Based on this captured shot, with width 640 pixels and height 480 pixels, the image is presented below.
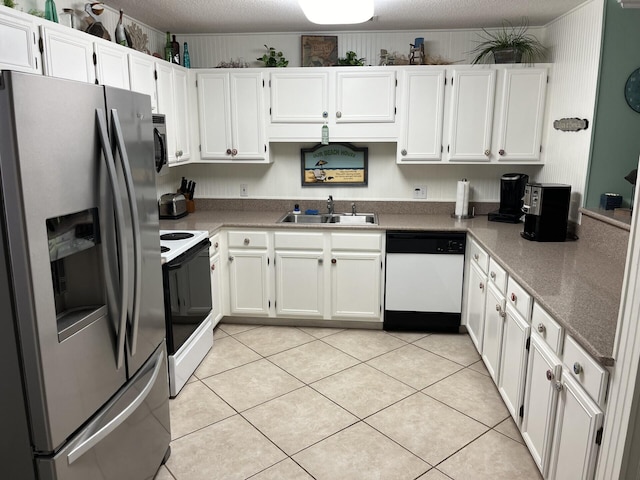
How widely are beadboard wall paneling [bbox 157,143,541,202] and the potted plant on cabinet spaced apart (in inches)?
34.5

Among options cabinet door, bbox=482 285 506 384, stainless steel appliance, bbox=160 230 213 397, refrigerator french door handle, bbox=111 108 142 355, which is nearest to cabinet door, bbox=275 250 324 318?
stainless steel appliance, bbox=160 230 213 397

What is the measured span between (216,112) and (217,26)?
673 millimetres

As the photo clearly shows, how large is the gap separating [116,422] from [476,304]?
2.47 m

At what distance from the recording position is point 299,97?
12.4 feet

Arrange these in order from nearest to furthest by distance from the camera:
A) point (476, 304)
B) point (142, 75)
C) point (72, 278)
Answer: point (72, 278)
point (142, 75)
point (476, 304)

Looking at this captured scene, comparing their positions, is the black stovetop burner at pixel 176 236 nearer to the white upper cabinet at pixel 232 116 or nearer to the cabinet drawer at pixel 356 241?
the white upper cabinet at pixel 232 116

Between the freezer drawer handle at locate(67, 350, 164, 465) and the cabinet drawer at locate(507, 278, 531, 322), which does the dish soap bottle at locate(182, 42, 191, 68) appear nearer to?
the freezer drawer handle at locate(67, 350, 164, 465)

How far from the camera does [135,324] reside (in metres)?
1.81

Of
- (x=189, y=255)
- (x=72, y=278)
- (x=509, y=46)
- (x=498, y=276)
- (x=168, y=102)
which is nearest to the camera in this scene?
(x=72, y=278)

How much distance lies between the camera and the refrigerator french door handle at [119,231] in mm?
1592

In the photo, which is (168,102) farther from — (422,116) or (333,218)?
(422,116)

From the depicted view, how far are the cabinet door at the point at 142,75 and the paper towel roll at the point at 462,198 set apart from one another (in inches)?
95.9

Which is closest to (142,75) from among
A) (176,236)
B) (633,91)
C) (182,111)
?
(182,111)

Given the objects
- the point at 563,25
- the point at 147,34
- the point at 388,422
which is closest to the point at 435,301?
the point at 388,422
